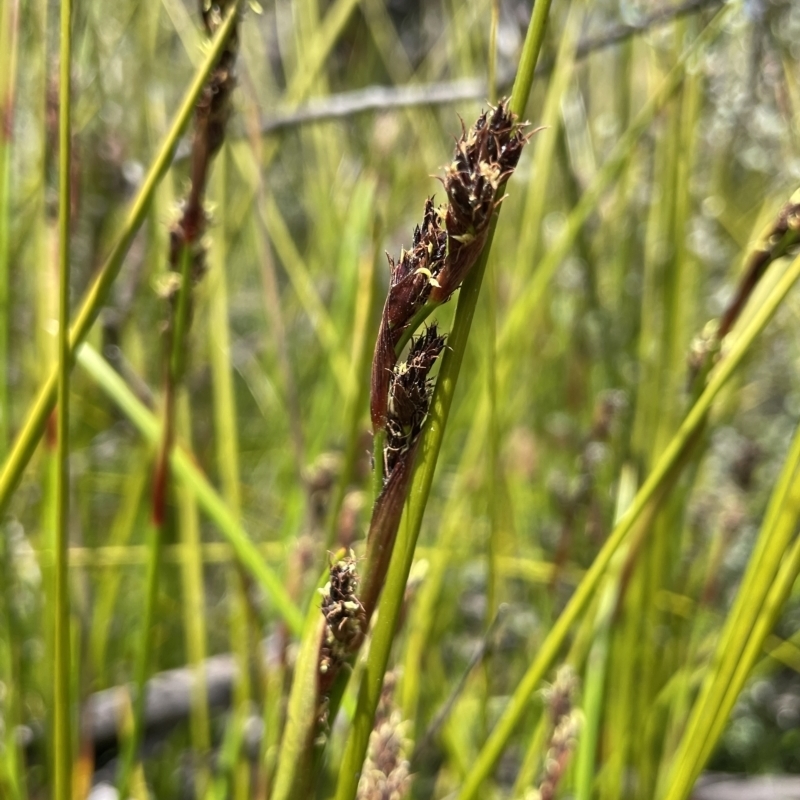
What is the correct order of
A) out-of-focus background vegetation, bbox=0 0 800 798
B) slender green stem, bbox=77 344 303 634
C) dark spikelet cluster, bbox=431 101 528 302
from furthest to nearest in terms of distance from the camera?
out-of-focus background vegetation, bbox=0 0 800 798 < slender green stem, bbox=77 344 303 634 < dark spikelet cluster, bbox=431 101 528 302

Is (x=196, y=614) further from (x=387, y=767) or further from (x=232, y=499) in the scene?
(x=387, y=767)

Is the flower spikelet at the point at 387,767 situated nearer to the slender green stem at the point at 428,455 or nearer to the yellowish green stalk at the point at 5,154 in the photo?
the slender green stem at the point at 428,455

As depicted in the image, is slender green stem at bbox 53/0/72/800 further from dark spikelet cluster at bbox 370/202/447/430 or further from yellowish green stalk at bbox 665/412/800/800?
yellowish green stalk at bbox 665/412/800/800

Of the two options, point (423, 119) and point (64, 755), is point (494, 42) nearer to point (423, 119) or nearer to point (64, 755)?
point (64, 755)

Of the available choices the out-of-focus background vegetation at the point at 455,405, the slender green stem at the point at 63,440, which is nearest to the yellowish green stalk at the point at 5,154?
the out-of-focus background vegetation at the point at 455,405

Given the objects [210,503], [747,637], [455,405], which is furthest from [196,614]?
[455,405]

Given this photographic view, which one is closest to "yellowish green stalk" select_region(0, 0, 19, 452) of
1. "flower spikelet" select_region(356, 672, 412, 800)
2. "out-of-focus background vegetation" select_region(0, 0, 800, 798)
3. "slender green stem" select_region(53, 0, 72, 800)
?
"out-of-focus background vegetation" select_region(0, 0, 800, 798)
